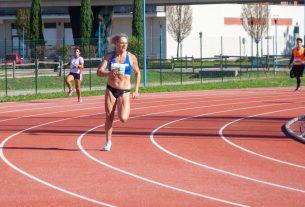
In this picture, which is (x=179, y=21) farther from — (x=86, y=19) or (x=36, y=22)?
(x=36, y=22)

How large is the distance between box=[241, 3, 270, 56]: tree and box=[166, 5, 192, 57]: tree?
19.0 feet

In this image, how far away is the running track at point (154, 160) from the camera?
392 inches

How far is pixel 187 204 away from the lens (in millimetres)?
9406

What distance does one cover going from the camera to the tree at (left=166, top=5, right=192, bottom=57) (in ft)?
256

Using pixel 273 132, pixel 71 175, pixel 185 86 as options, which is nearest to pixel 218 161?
pixel 71 175

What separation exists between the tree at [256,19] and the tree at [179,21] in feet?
19.0

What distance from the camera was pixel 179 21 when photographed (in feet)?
257

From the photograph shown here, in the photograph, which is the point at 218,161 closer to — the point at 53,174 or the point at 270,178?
the point at 270,178

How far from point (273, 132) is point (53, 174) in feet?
22.6

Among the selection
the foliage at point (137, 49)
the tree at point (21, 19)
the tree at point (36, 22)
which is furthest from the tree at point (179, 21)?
the foliage at point (137, 49)

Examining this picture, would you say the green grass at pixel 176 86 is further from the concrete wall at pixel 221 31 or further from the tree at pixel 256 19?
the tree at pixel 256 19

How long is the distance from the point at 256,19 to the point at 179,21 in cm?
777

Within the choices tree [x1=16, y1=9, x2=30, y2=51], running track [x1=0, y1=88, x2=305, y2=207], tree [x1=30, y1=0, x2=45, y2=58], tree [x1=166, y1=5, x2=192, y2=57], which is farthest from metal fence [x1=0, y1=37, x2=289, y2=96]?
tree [x1=16, y1=9, x2=30, y2=51]

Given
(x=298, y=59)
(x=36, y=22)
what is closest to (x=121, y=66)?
(x=298, y=59)
